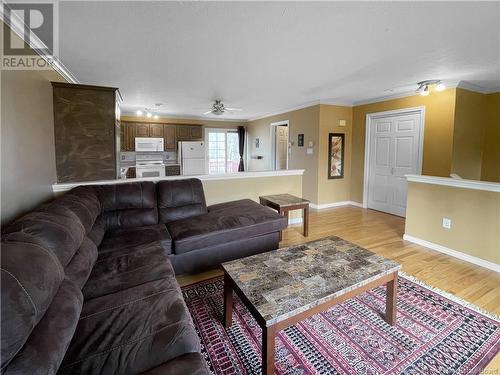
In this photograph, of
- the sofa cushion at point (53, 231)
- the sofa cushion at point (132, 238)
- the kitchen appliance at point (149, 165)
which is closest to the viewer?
the sofa cushion at point (53, 231)

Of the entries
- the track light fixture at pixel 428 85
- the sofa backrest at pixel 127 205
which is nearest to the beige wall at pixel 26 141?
the sofa backrest at pixel 127 205

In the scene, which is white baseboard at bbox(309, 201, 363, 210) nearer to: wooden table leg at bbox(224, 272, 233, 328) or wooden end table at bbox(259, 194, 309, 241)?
wooden end table at bbox(259, 194, 309, 241)

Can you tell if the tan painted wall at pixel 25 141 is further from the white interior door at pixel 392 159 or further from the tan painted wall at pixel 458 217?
the white interior door at pixel 392 159

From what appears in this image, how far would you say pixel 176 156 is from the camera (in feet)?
23.9

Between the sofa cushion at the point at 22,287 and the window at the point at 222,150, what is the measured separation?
6.91m

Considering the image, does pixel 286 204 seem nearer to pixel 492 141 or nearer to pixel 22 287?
pixel 22 287

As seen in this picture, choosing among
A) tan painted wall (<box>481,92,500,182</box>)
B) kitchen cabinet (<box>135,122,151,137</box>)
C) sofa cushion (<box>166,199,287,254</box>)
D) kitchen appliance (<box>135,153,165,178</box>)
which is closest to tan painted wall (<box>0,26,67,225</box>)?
sofa cushion (<box>166,199,287,254</box>)

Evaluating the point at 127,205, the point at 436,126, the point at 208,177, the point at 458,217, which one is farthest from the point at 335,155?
the point at 127,205

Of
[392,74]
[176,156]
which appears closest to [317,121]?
[392,74]

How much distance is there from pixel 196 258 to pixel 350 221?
10.1 feet

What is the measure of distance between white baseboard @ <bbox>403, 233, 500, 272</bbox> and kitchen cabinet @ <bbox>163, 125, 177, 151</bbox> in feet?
19.9

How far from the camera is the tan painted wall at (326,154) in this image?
5133 millimetres

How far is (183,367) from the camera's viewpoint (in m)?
0.97

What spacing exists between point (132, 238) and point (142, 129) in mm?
5210
